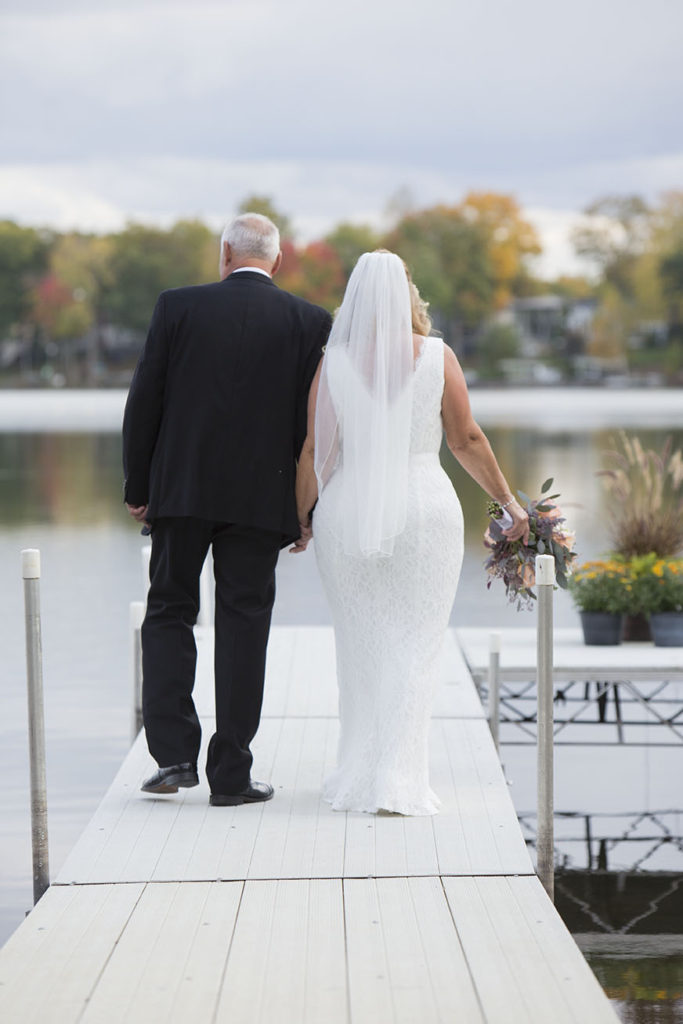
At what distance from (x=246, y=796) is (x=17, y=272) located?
386 feet

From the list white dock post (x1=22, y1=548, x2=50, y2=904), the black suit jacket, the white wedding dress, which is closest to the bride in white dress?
the white wedding dress

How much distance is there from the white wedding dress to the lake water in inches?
37.4

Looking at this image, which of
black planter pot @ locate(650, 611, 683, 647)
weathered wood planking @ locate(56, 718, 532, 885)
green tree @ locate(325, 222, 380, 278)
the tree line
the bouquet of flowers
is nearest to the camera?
weathered wood planking @ locate(56, 718, 532, 885)

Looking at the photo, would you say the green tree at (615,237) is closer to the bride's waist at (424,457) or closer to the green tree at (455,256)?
the green tree at (455,256)

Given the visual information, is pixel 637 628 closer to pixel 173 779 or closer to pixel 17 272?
pixel 173 779

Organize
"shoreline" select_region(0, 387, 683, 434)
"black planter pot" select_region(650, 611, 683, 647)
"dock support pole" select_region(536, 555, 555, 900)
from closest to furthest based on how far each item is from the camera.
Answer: "dock support pole" select_region(536, 555, 555, 900) → "black planter pot" select_region(650, 611, 683, 647) → "shoreline" select_region(0, 387, 683, 434)

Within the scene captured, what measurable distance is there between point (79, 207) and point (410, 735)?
129m

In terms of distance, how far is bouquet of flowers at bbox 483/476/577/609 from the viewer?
502 cm

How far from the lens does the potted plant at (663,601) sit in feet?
26.1

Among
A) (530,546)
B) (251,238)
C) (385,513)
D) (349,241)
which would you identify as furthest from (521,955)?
(349,241)

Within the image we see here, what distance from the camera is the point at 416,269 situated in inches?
4067

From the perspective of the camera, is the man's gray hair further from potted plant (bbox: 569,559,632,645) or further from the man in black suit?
potted plant (bbox: 569,559,632,645)

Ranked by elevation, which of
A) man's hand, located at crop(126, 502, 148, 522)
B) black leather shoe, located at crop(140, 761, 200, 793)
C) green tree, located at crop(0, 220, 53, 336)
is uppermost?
green tree, located at crop(0, 220, 53, 336)

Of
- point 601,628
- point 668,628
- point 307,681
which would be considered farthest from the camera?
point 601,628
